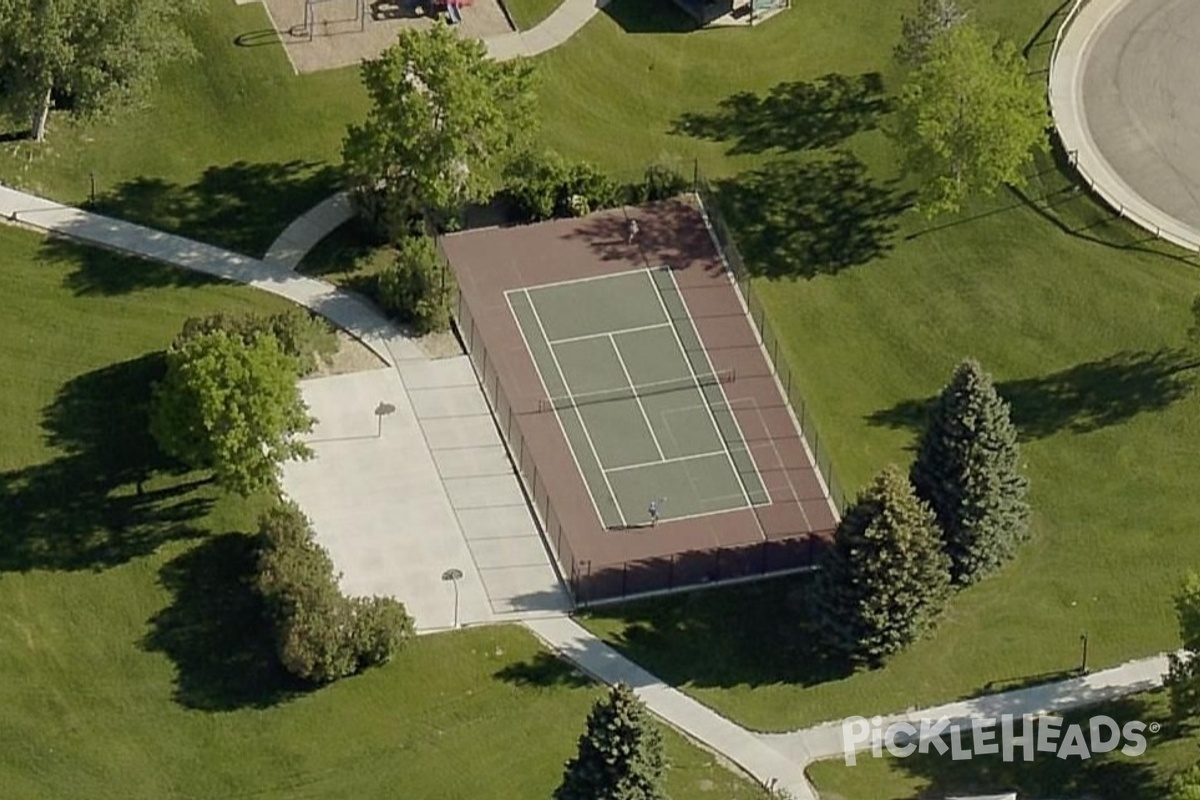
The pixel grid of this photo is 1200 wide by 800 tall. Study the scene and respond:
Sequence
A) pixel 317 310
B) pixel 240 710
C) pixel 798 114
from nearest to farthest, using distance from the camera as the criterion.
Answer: pixel 240 710 → pixel 317 310 → pixel 798 114

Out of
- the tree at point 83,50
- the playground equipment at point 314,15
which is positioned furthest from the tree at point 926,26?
the tree at point 83,50

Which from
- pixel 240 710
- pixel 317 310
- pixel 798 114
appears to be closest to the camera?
pixel 240 710

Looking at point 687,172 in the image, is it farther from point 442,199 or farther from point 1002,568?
point 1002,568

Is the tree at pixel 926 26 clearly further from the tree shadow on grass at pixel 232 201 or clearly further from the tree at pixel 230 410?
the tree at pixel 230 410

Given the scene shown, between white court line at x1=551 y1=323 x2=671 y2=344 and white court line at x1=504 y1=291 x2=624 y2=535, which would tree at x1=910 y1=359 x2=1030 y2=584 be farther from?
white court line at x1=551 y1=323 x2=671 y2=344

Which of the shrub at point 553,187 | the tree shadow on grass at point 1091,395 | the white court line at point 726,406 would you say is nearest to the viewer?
the white court line at point 726,406

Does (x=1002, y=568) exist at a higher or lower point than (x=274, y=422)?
lower

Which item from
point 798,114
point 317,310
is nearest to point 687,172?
point 798,114
